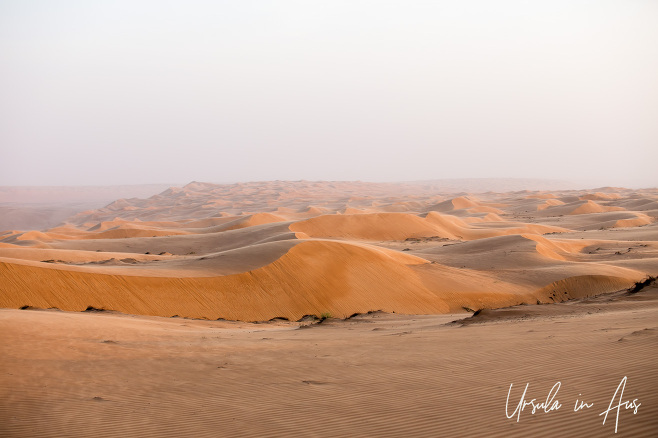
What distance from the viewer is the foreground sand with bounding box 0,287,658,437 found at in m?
5.34

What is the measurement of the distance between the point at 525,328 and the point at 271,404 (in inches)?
200

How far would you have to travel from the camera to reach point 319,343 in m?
9.69

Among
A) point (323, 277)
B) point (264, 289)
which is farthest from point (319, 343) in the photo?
point (323, 277)

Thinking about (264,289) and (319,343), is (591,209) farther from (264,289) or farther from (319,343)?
(319,343)

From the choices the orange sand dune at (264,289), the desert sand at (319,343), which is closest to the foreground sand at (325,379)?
the desert sand at (319,343)

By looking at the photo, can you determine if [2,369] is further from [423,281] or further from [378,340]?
[423,281]

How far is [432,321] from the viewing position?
12.8 metres

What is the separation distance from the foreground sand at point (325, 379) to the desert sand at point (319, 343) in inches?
1.3

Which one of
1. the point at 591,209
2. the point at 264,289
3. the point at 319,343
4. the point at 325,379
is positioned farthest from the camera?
the point at 591,209

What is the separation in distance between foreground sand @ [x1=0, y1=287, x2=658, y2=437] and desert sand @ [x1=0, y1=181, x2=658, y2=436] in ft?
0.11

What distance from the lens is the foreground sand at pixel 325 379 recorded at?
5.34 meters

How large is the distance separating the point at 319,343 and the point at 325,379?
102 inches

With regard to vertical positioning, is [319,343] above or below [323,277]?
above

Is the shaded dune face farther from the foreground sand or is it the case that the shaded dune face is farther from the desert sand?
the foreground sand
